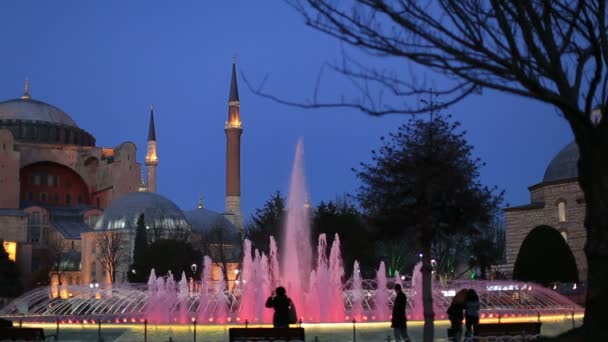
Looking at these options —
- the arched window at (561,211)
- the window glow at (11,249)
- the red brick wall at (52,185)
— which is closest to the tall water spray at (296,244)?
the arched window at (561,211)

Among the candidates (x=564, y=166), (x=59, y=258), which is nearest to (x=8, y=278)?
(x=59, y=258)

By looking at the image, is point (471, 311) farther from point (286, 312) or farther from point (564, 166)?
point (564, 166)

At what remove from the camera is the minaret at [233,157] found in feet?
225

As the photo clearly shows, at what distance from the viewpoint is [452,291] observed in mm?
33844

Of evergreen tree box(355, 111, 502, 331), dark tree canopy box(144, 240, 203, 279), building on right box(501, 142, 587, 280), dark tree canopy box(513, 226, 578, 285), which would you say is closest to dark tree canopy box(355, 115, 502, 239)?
evergreen tree box(355, 111, 502, 331)

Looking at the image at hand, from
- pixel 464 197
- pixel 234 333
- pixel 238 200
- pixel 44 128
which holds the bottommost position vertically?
pixel 234 333

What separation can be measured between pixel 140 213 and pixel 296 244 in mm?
32539

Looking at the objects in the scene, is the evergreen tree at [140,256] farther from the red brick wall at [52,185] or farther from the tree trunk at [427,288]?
the tree trunk at [427,288]

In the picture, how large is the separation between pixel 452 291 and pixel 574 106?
26.2 meters

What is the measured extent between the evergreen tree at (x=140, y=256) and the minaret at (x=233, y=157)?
41.2 feet

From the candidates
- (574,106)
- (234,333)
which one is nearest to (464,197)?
(234,333)

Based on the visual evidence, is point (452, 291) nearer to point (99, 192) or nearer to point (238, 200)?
point (238, 200)

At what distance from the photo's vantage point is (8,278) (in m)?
53.9

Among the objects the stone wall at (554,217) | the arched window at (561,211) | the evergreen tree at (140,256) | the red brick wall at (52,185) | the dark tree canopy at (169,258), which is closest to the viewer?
the stone wall at (554,217)
